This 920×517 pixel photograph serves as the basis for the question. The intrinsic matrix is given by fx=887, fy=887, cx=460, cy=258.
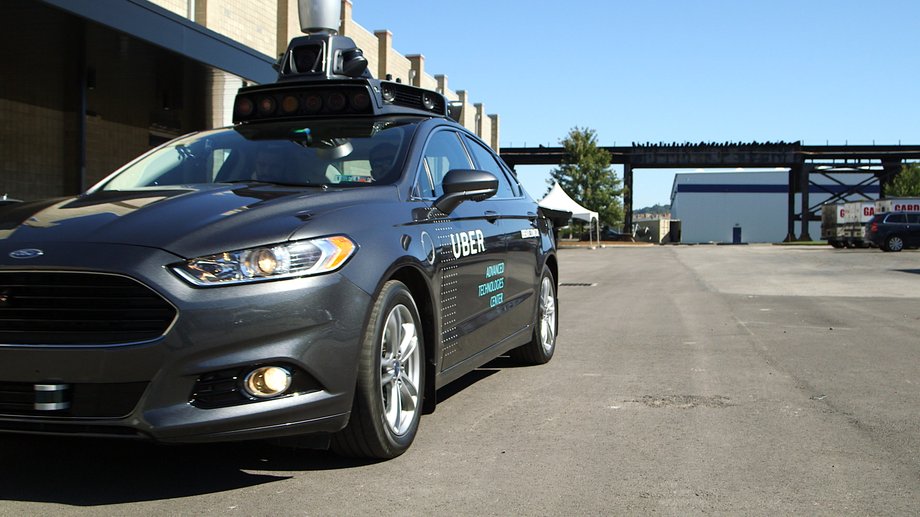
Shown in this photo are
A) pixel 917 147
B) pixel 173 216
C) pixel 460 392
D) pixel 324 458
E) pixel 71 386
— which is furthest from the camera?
pixel 917 147

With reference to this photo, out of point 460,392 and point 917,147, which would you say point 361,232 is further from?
point 917,147

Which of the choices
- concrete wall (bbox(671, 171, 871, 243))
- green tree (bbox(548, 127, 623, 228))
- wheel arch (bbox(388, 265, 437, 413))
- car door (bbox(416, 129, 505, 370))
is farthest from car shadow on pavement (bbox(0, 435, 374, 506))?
concrete wall (bbox(671, 171, 871, 243))

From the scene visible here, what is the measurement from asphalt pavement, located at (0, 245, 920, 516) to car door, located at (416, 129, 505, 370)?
484 mm

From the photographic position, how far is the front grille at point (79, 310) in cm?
335

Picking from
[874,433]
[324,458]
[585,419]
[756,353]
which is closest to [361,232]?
[324,458]

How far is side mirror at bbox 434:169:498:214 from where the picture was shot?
4.92 meters

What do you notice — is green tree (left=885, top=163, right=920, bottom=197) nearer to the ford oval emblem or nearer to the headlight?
the headlight

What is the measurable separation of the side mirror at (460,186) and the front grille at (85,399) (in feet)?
6.85

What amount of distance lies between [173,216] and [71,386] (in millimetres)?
804

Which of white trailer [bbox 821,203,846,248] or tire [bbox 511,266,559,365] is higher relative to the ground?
white trailer [bbox 821,203,846,248]

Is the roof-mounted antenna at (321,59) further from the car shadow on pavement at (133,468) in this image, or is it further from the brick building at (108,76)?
the brick building at (108,76)

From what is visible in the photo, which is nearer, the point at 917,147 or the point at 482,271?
the point at 482,271

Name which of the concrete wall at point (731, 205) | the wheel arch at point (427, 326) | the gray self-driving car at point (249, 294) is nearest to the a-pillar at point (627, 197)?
the concrete wall at point (731, 205)

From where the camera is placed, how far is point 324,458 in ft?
14.1
